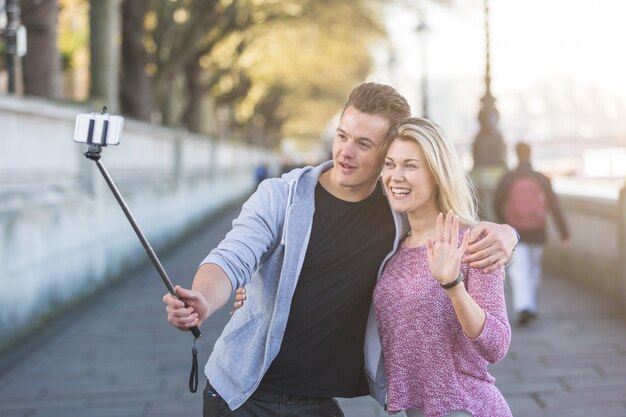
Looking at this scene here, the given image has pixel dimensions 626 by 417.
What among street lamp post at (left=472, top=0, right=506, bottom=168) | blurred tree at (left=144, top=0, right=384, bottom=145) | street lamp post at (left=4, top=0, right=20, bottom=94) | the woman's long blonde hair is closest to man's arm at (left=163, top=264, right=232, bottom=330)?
the woman's long blonde hair

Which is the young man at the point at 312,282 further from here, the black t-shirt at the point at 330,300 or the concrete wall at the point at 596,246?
the concrete wall at the point at 596,246

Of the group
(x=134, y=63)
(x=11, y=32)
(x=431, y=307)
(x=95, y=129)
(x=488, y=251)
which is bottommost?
(x=431, y=307)

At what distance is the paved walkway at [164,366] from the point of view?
18.0 ft

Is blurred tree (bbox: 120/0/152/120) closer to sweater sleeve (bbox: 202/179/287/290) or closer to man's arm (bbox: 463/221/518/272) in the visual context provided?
sweater sleeve (bbox: 202/179/287/290)

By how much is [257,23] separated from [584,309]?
1825cm

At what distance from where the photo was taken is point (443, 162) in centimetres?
287

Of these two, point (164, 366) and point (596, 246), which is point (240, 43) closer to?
point (596, 246)

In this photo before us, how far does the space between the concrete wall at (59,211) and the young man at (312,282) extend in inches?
187

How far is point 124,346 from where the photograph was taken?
737 centimetres

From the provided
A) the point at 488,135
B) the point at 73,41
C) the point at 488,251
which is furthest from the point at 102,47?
the point at 73,41

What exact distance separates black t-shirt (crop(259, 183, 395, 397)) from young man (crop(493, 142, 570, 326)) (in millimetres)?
5405

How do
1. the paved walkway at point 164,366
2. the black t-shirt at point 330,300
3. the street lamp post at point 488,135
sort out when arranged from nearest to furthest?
the black t-shirt at point 330,300 < the paved walkway at point 164,366 < the street lamp post at point 488,135

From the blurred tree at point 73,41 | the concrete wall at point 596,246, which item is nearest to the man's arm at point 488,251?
the concrete wall at point 596,246

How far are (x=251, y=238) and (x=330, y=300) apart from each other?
37 centimetres
